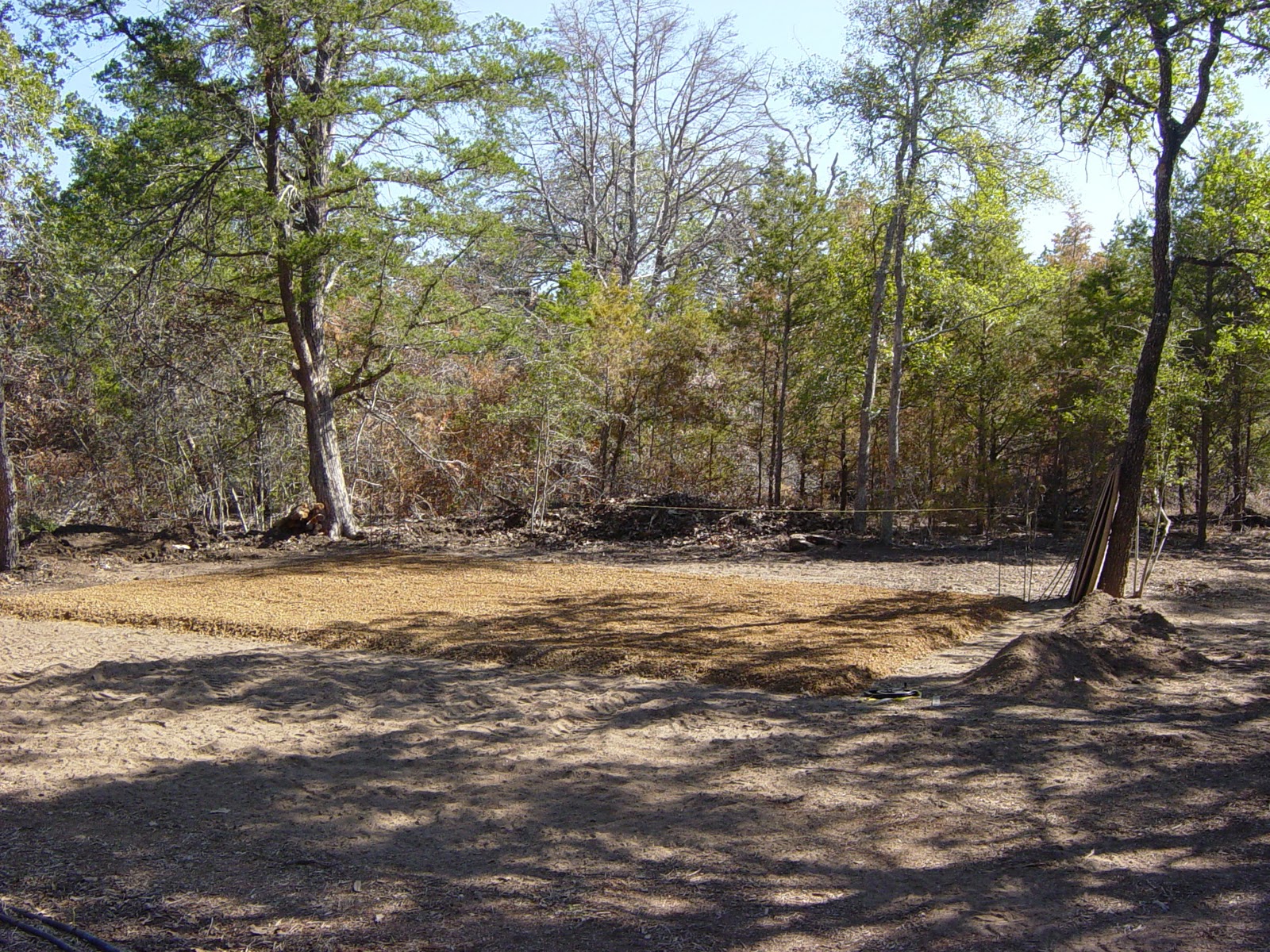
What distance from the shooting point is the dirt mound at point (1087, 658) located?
5992 millimetres

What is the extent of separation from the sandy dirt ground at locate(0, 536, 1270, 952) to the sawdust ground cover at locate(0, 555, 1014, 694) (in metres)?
0.45

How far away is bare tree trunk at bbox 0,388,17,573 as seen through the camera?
1002 centimetres

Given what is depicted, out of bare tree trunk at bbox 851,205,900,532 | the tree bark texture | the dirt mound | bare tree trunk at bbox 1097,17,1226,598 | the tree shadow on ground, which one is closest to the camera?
the tree shadow on ground

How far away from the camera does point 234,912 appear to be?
126 inches

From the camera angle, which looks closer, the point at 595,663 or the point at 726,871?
the point at 726,871

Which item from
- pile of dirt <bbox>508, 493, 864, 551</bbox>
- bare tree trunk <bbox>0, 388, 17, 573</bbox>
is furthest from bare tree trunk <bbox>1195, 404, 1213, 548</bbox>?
bare tree trunk <bbox>0, 388, 17, 573</bbox>

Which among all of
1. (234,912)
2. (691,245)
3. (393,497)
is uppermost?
(691,245)

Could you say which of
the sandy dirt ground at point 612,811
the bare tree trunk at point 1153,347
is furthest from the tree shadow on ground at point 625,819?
the bare tree trunk at point 1153,347

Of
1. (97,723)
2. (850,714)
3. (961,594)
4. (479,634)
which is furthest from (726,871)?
(961,594)

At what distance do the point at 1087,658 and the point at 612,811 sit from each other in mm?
3819

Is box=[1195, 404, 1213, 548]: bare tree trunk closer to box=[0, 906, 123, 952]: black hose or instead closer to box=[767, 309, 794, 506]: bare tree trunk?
box=[767, 309, 794, 506]: bare tree trunk

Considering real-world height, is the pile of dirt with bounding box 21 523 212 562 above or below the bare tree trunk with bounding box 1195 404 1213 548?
below

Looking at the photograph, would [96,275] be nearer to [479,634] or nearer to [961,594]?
[479,634]

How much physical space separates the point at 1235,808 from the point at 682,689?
304cm
